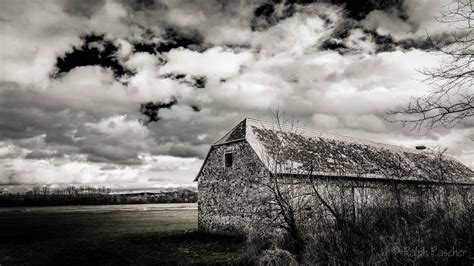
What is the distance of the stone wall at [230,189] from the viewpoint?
1844cm

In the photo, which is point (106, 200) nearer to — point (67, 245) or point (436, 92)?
point (67, 245)

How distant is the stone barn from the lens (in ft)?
60.6

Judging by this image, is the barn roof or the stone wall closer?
the stone wall

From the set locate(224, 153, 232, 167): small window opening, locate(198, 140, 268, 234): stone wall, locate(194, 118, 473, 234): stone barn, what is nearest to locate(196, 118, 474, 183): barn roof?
locate(194, 118, 473, 234): stone barn

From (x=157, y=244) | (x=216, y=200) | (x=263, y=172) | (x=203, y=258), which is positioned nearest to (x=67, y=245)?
(x=157, y=244)

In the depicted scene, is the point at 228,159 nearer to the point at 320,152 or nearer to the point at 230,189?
the point at 230,189

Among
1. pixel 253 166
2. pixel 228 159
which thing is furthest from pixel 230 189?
pixel 253 166

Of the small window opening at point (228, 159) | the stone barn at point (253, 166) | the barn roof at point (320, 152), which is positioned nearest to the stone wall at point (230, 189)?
the stone barn at point (253, 166)

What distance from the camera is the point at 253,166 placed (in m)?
18.6

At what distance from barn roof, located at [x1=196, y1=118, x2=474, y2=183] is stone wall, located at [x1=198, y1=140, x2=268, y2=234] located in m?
0.63

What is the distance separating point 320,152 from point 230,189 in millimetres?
6518

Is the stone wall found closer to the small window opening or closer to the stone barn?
the stone barn

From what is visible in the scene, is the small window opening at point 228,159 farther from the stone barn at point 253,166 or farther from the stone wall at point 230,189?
the stone wall at point 230,189

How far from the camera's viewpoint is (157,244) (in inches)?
710
